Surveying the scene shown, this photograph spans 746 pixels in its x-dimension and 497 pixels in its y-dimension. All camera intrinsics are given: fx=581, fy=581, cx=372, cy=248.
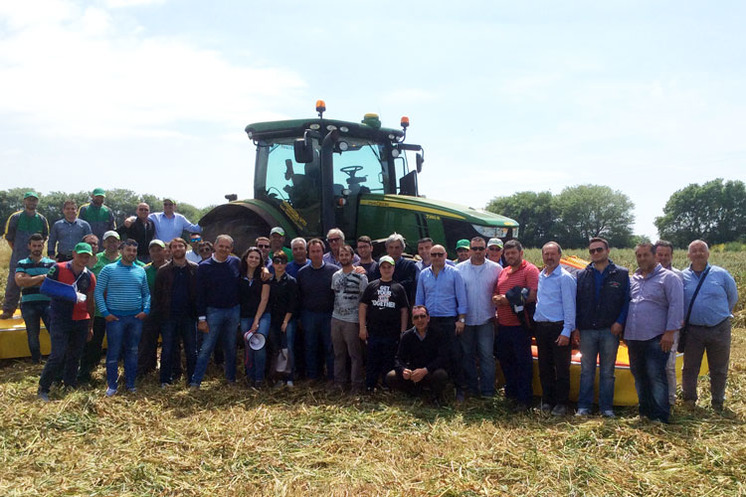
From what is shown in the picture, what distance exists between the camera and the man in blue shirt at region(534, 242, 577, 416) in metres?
5.47

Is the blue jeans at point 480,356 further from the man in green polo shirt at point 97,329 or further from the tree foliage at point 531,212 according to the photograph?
the tree foliage at point 531,212

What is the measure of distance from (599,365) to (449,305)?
154cm

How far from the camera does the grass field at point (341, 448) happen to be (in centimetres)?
402

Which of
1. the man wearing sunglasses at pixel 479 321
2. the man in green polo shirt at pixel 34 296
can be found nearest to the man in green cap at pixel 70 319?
the man in green polo shirt at pixel 34 296

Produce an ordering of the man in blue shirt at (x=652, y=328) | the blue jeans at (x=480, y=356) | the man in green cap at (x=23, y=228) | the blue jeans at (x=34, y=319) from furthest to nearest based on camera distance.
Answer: the man in green cap at (x=23, y=228), the blue jeans at (x=34, y=319), the blue jeans at (x=480, y=356), the man in blue shirt at (x=652, y=328)

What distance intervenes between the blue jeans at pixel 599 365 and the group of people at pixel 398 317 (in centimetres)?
1

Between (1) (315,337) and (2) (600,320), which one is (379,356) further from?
(2) (600,320)

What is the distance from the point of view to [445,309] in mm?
6012

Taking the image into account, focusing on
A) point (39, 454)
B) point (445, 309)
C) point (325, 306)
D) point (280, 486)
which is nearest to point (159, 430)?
point (39, 454)

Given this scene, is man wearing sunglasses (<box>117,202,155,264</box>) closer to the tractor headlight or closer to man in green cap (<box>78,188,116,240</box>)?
man in green cap (<box>78,188,116,240</box>)

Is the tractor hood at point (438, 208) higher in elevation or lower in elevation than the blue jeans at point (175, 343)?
higher

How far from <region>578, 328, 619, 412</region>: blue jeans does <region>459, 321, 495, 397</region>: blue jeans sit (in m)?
0.91

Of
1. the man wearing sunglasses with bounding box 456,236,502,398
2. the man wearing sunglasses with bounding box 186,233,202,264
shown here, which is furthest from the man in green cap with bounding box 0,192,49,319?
the man wearing sunglasses with bounding box 456,236,502,398

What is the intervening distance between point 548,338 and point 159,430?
3.66 m
